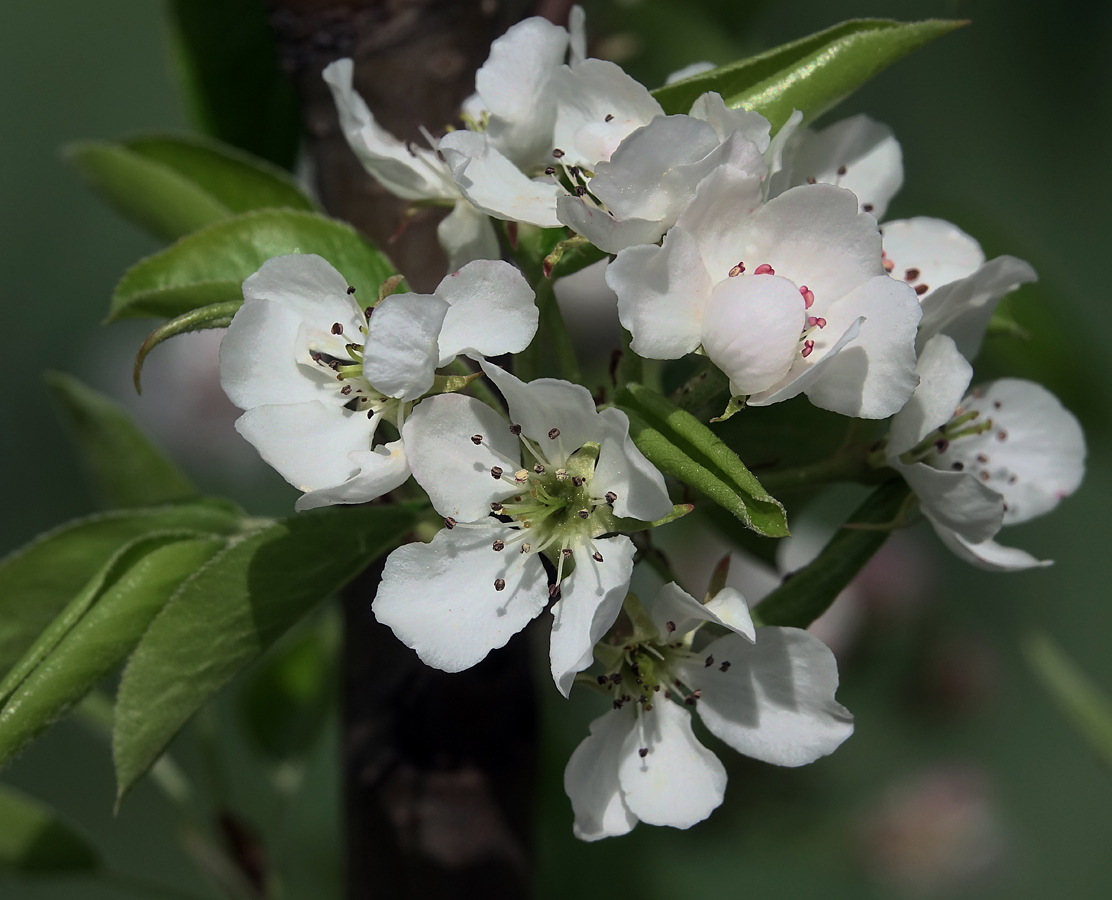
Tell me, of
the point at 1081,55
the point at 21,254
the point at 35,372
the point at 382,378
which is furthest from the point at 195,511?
the point at 1081,55

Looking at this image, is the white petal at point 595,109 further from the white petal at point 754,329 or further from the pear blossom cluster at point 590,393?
the white petal at point 754,329

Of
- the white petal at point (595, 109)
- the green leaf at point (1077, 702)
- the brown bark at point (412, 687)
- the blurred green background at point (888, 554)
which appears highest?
the white petal at point (595, 109)

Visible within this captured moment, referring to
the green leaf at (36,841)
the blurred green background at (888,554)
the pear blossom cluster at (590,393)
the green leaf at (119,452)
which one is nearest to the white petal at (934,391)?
the pear blossom cluster at (590,393)

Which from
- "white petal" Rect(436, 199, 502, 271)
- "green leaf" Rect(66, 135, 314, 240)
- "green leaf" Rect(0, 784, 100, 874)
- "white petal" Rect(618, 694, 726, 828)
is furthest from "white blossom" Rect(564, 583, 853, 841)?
"green leaf" Rect(0, 784, 100, 874)

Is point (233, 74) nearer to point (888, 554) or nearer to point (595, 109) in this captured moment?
point (595, 109)

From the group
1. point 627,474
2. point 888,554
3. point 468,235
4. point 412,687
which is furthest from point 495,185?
point 888,554
